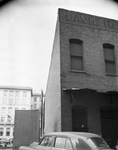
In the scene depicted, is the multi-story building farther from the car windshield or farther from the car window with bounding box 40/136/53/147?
the car windshield

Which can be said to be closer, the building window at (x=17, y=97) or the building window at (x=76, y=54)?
the building window at (x=76, y=54)

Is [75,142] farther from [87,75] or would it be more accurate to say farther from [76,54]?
[76,54]

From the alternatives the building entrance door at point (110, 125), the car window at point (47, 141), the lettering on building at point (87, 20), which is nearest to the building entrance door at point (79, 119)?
the building entrance door at point (110, 125)

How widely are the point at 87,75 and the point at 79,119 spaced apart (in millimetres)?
2493

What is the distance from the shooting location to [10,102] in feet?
217

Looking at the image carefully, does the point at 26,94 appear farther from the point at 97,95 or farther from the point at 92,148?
the point at 92,148

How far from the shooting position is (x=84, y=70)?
988cm

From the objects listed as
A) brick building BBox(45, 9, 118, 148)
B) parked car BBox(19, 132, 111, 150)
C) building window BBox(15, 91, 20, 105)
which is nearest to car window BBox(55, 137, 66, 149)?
parked car BBox(19, 132, 111, 150)

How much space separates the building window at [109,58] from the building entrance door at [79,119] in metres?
3.15

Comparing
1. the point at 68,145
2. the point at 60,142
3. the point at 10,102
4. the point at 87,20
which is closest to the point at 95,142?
the point at 68,145

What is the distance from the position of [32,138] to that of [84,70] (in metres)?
13.1

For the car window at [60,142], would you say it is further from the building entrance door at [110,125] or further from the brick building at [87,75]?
the building entrance door at [110,125]

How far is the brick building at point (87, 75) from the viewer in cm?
873

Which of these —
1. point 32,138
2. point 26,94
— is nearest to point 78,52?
point 32,138
